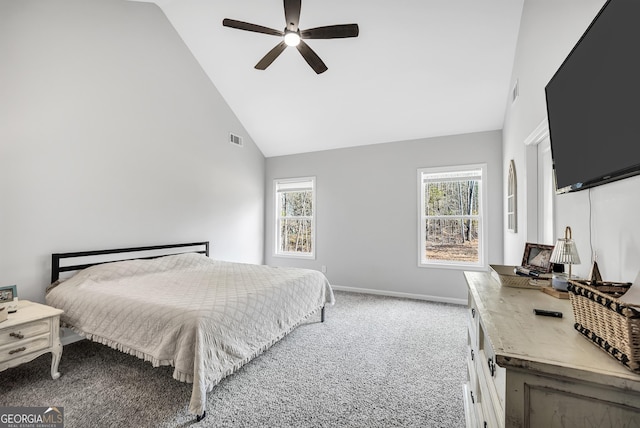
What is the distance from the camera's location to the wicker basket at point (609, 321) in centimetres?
65

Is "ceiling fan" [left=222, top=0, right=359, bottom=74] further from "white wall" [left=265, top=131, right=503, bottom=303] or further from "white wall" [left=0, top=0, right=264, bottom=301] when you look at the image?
"white wall" [left=265, top=131, right=503, bottom=303]

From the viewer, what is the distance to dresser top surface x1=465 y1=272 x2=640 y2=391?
694 mm

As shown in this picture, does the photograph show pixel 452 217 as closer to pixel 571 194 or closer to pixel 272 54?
pixel 571 194

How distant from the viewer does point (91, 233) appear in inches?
117

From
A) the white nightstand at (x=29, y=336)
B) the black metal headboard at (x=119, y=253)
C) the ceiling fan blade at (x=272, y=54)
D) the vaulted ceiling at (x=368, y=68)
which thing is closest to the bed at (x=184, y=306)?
the black metal headboard at (x=119, y=253)

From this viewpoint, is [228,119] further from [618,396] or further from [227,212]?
[618,396]

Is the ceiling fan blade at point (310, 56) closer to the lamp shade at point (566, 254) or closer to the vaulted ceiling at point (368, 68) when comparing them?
the vaulted ceiling at point (368, 68)

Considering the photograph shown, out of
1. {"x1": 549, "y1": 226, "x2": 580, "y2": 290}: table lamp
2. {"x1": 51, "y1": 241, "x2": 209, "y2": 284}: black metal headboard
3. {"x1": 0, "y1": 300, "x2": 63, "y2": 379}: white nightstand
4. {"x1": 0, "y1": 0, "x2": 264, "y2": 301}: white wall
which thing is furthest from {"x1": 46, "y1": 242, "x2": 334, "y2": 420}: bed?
{"x1": 549, "y1": 226, "x2": 580, "y2": 290}: table lamp

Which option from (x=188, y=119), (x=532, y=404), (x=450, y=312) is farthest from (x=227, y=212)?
(x=532, y=404)

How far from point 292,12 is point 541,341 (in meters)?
2.55

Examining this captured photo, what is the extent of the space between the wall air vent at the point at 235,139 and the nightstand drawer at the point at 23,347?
345 centimetres

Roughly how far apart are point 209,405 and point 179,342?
0.52m

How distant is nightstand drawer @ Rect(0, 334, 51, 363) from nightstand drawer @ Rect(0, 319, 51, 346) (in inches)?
1.0

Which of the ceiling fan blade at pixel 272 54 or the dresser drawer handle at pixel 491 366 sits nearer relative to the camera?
the dresser drawer handle at pixel 491 366
